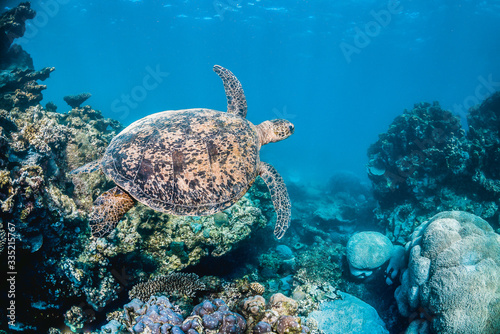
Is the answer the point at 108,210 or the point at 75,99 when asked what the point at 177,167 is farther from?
the point at 75,99

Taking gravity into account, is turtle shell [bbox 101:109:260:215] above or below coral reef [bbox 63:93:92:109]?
above

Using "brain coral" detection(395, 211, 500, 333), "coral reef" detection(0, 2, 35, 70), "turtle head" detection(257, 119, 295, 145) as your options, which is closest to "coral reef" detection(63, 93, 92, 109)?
"coral reef" detection(0, 2, 35, 70)

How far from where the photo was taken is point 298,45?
168 feet

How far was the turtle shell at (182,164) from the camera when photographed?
337cm

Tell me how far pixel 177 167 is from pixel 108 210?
1.23m

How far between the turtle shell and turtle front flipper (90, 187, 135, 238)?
0.80 ft

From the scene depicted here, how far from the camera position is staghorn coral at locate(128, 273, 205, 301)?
371 cm

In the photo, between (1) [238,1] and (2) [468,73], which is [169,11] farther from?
(2) [468,73]

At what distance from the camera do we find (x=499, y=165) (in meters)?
8.32

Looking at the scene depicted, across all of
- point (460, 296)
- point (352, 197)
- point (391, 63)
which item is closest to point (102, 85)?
point (391, 63)
